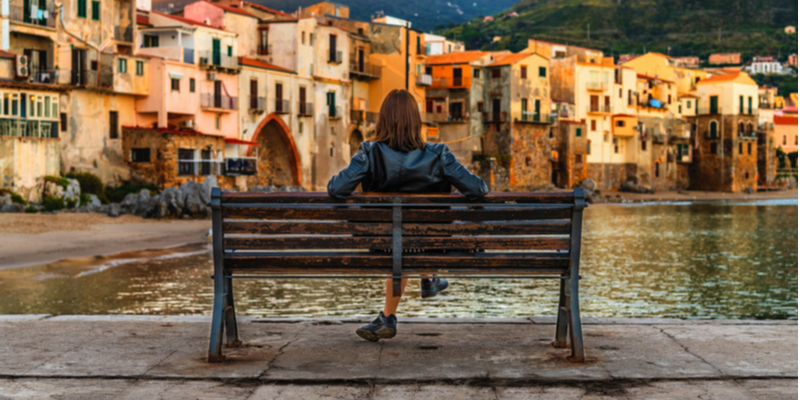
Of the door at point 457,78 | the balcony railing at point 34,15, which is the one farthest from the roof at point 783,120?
the balcony railing at point 34,15

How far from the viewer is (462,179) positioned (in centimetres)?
525

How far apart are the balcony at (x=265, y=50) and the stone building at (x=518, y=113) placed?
2047cm

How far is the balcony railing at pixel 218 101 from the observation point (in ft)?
154

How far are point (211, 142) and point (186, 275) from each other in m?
27.3

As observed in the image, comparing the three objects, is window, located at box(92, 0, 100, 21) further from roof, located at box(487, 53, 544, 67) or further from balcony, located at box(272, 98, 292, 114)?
roof, located at box(487, 53, 544, 67)

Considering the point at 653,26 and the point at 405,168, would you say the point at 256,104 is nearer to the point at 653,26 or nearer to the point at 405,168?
the point at 405,168

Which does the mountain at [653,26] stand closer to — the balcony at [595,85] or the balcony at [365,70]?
the balcony at [595,85]

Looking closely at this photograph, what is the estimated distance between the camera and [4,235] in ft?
85.9

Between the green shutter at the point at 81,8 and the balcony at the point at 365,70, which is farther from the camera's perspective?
the balcony at the point at 365,70

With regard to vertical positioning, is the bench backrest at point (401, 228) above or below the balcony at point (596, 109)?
below

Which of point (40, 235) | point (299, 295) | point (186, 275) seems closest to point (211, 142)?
point (40, 235)

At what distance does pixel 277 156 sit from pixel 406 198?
4981cm

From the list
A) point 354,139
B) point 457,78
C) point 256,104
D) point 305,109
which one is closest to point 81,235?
point 256,104

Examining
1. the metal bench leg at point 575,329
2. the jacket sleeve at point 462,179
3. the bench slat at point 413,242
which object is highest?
the jacket sleeve at point 462,179
